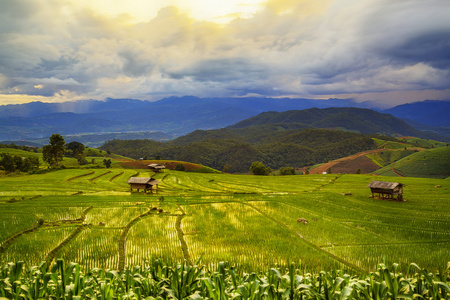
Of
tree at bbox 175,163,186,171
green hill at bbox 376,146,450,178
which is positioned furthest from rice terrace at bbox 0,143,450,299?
green hill at bbox 376,146,450,178

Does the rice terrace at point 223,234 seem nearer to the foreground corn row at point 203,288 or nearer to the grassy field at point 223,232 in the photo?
the grassy field at point 223,232

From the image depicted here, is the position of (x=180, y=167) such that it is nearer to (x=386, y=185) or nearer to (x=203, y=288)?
(x=386, y=185)

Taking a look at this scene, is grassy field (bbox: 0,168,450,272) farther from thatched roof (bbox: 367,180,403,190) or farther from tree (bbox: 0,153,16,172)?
tree (bbox: 0,153,16,172)

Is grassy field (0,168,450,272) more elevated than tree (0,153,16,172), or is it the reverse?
tree (0,153,16,172)

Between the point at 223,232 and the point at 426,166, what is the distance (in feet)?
633

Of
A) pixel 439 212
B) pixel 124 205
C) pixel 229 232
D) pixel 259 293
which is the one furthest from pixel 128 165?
pixel 259 293

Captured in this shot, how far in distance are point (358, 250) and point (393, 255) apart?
2.17 meters

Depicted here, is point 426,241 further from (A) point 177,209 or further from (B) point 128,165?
(B) point 128,165

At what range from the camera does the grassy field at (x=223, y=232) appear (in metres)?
16.4

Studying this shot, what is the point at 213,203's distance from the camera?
34.1 m

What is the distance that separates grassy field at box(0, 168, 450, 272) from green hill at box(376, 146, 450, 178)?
508 feet

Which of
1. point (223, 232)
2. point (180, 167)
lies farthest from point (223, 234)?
point (180, 167)

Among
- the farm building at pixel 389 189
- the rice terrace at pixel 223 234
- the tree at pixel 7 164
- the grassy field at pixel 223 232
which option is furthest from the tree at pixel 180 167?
the farm building at pixel 389 189

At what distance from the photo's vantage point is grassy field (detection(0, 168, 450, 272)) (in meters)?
16.4
